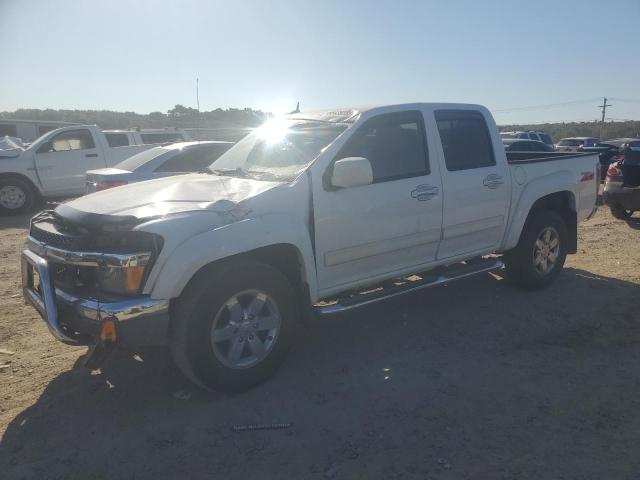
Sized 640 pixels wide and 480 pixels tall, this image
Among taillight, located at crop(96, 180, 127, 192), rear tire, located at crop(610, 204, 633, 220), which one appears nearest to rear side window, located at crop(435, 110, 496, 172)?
taillight, located at crop(96, 180, 127, 192)

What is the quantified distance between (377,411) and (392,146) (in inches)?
86.6

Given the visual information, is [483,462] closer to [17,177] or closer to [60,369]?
[60,369]

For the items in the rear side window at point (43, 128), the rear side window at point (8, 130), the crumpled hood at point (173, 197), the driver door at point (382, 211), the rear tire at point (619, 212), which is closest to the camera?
the crumpled hood at point (173, 197)

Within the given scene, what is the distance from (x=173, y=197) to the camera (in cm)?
383

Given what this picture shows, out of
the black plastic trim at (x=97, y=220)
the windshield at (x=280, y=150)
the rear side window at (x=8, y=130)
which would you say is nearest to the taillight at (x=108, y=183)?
the windshield at (x=280, y=150)

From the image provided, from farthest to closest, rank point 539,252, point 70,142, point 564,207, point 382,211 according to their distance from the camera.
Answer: point 70,142 → point 564,207 → point 539,252 → point 382,211

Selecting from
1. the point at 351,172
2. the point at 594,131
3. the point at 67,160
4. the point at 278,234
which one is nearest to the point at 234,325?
the point at 278,234

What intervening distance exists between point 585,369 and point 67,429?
3.65 metres

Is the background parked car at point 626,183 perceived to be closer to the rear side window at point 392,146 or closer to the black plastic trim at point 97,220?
the rear side window at point 392,146

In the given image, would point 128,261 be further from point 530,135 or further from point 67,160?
point 530,135

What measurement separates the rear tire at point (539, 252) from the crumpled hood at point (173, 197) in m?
3.03

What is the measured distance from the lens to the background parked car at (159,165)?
8.15 m

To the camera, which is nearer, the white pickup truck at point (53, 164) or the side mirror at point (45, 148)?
the white pickup truck at point (53, 164)

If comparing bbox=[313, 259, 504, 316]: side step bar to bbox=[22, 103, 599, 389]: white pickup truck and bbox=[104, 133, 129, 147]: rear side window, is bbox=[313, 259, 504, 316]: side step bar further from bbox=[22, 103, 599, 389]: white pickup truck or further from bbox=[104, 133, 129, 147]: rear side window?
bbox=[104, 133, 129, 147]: rear side window
